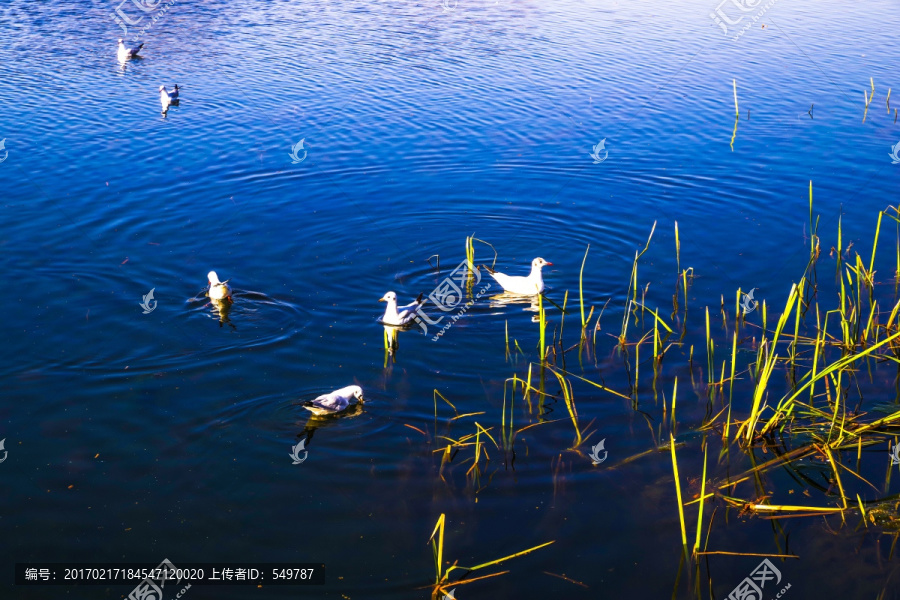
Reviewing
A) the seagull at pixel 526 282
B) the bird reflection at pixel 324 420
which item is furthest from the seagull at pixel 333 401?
the seagull at pixel 526 282

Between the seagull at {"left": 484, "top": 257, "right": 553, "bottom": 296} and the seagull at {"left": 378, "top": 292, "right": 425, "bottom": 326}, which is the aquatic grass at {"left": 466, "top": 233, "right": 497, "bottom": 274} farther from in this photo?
the seagull at {"left": 378, "top": 292, "right": 425, "bottom": 326}

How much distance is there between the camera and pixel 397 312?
13617 mm

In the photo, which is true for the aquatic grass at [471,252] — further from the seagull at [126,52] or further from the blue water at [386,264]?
the seagull at [126,52]

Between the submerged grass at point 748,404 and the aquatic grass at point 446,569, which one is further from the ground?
the submerged grass at point 748,404

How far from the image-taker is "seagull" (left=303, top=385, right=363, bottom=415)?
10.9 meters

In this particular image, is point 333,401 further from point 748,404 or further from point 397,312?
→ point 748,404

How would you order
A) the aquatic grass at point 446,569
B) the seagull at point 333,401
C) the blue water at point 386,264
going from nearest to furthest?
the aquatic grass at point 446,569 < the blue water at point 386,264 < the seagull at point 333,401

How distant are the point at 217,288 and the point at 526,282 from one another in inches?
212

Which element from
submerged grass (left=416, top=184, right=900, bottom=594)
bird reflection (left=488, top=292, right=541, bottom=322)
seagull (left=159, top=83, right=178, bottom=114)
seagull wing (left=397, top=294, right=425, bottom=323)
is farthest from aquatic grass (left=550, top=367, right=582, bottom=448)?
seagull (left=159, top=83, right=178, bottom=114)

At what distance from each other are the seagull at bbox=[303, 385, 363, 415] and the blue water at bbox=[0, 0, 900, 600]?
1.16 ft

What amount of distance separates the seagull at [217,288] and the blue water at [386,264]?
359mm

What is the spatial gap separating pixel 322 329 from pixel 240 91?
15.0m

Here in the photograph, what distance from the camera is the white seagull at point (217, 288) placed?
45.2ft

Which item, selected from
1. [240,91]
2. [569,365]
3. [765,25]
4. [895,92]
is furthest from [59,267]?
[765,25]
